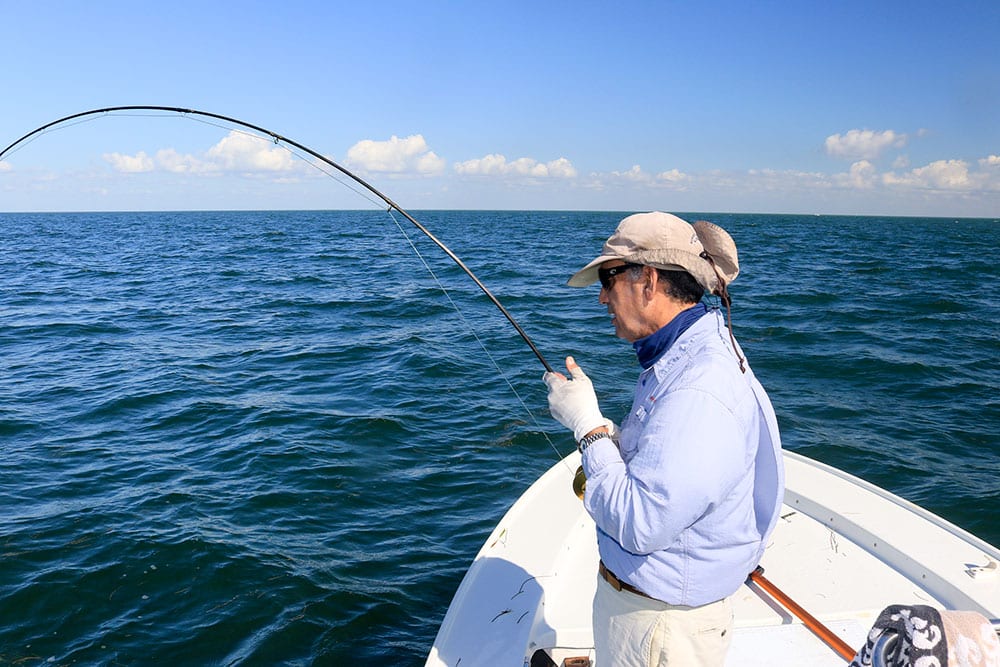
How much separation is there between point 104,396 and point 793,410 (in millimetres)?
8738

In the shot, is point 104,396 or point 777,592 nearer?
point 777,592

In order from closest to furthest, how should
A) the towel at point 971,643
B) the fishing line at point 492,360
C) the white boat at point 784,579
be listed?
1. the towel at point 971,643
2. the white boat at point 784,579
3. the fishing line at point 492,360

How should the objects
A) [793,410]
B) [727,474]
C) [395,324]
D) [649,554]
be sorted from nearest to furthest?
[727,474] < [649,554] < [793,410] < [395,324]

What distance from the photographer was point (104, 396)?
9.20m

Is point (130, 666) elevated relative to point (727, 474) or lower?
lower

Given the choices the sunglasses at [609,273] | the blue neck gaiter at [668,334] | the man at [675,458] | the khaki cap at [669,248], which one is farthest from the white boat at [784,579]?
the khaki cap at [669,248]

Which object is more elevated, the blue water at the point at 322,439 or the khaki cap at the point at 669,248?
the khaki cap at the point at 669,248

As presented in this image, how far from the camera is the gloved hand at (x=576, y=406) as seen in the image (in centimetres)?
214

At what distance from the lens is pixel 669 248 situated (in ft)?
6.41

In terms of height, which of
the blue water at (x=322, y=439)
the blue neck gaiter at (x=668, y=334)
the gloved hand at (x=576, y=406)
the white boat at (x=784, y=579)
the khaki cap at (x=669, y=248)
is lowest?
the blue water at (x=322, y=439)

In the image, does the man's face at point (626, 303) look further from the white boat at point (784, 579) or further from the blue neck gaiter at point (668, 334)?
the white boat at point (784, 579)

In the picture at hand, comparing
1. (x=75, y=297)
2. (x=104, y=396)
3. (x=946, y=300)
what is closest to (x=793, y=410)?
(x=104, y=396)

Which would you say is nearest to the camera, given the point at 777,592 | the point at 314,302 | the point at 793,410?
the point at 777,592

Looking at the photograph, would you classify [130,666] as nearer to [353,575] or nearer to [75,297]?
[353,575]
